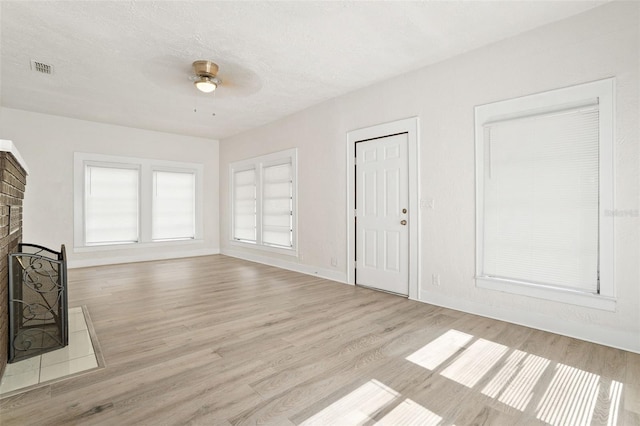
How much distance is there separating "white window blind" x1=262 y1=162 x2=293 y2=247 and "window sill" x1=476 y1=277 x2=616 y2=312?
11.8 feet

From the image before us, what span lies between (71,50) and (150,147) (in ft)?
12.3

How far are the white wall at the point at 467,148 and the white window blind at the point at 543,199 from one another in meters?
0.17

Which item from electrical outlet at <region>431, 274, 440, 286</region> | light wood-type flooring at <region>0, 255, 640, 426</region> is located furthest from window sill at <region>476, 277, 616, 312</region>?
electrical outlet at <region>431, 274, 440, 286</region>

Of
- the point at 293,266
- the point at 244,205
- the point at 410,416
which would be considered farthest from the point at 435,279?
the point at 244,205

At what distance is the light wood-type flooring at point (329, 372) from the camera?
176 centimetres

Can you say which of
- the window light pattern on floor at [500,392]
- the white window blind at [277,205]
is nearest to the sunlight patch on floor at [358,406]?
the window light pattern on floor at [500,392]

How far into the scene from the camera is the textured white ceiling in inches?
111

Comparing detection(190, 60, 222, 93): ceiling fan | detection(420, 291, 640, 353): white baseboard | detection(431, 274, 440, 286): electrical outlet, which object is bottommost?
detection(420, 291, 640, 353): white baseboard

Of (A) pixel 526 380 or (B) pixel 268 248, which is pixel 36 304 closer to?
(A) pixel 526 380

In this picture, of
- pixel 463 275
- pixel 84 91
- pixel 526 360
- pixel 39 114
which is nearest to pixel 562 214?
pixel 463 275

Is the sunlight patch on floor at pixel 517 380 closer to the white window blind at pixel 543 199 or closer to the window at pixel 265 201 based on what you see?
the white window blind at pixel 543 199

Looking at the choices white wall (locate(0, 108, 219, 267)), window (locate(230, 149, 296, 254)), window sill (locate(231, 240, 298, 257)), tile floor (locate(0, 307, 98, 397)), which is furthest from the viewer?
window (locate(230, 149, 296, 254))

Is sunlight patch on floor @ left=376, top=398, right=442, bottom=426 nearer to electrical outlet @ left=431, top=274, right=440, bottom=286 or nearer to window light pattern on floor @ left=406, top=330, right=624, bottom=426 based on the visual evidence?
window light pattern on floor @ left=406, top=330, right=624, bottom=426

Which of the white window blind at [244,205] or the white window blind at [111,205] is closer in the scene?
the white window blind at [111,205]
